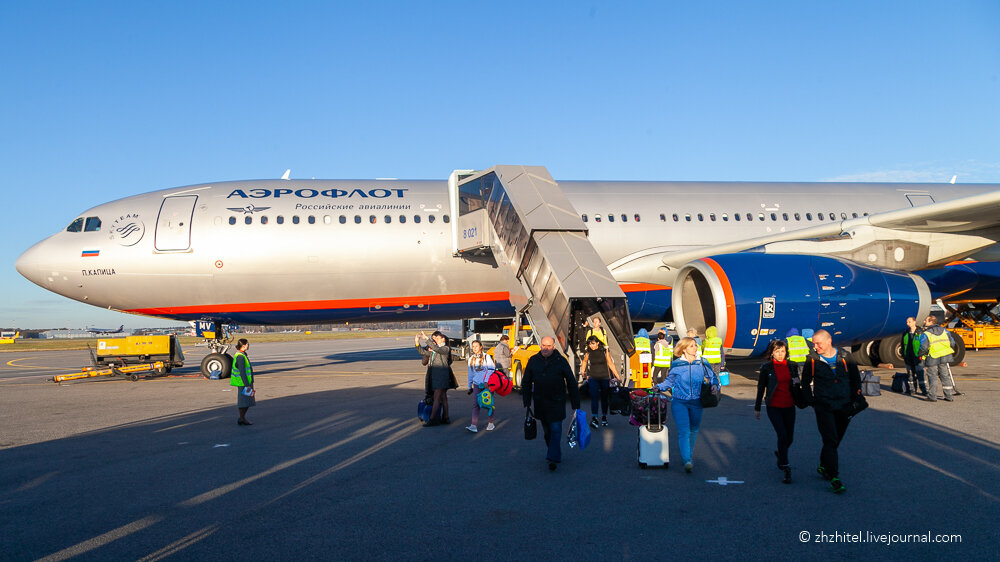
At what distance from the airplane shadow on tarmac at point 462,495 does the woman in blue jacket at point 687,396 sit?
1.07 ft

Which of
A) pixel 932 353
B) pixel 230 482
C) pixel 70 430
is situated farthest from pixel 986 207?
pixel 70 430

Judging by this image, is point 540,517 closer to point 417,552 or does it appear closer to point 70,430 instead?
point 417,552

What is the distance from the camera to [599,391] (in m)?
9.50

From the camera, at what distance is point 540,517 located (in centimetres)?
522

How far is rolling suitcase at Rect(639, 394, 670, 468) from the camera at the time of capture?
669cm

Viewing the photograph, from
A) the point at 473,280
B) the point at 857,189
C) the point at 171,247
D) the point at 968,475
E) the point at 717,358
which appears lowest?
the point at 968,475

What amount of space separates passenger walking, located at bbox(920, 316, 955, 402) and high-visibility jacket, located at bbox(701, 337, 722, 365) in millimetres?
3199

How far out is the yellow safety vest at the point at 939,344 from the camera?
10430mm

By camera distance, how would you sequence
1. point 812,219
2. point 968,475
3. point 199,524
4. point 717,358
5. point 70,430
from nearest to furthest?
point 199,524 < point 968,475 < point 70,430 < point 717,358 < point 812,219

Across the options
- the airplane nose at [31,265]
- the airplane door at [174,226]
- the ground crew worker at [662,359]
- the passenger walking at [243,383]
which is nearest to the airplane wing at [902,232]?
the ground crew worker at [662,359]

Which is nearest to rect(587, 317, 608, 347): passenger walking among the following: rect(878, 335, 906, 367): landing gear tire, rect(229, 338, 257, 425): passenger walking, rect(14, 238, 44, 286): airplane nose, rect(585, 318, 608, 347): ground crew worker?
rect(585, 318, 608, 347): ground crew worker

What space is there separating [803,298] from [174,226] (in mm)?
13572

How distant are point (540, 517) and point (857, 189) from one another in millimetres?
16877

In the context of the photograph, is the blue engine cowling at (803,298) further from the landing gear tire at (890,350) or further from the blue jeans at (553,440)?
the blue jeans at (553,440)
